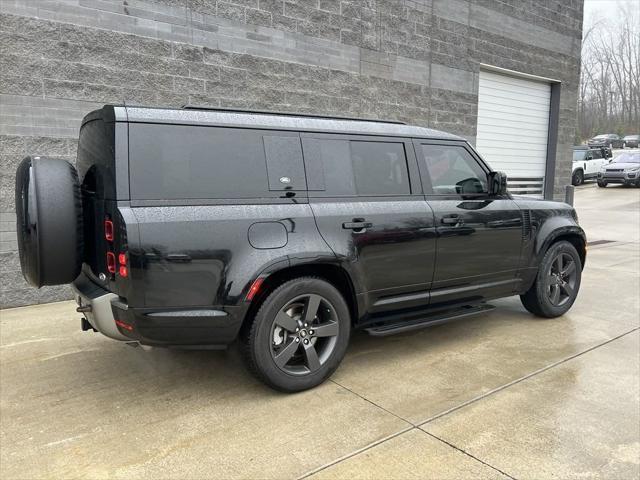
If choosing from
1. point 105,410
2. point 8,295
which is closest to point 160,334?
point 105,410

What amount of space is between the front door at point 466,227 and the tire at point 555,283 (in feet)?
1.56

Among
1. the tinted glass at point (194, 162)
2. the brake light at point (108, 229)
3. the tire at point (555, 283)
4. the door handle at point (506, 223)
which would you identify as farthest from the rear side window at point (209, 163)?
the tire at point (555, 283)

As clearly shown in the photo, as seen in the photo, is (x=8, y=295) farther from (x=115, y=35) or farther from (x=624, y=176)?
Answer: (x=624, y=176)

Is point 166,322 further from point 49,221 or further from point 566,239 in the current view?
point 566,239

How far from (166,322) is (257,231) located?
0.78 meters

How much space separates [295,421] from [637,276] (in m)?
6.37

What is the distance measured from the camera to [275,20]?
7.46 metres

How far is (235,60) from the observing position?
23.4 ft

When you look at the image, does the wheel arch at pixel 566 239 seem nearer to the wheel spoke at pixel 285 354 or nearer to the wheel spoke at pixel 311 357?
the wheel spoke at pixel 311 357

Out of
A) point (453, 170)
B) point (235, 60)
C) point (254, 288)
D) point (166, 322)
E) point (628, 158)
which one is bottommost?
point (166, 322)

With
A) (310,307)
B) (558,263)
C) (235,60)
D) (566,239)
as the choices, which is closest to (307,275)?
(310,307)

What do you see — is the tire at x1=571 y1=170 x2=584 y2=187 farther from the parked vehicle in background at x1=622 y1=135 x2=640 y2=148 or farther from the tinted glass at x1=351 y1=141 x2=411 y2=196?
the parked vehicle in background at x1=622 y1=135 x2=640 y2=148

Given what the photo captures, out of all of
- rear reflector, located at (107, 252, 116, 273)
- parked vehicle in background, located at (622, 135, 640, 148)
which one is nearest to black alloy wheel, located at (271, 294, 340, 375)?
rear reflector, located at (107, 252, 116, 273)

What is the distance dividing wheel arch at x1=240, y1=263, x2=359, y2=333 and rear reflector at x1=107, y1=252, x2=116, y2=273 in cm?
86
